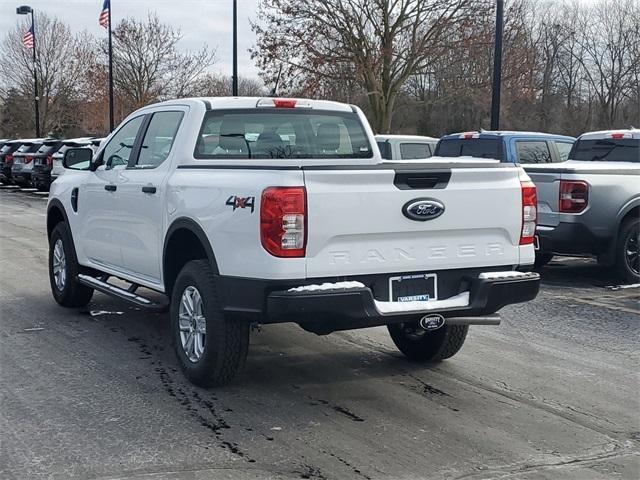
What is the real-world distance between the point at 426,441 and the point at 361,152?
284 cm

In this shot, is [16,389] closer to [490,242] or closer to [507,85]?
[490,242]

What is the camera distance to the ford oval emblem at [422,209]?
5.02m

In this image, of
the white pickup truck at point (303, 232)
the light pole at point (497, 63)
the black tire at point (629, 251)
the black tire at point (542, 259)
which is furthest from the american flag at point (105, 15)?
the white pickup truck at point (303, 232)

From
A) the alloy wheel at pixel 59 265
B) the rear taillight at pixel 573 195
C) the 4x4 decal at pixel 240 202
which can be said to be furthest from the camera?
the rear taillight at pixel 573 195

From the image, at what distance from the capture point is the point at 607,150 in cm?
1145

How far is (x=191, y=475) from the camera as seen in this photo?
13.5 ft

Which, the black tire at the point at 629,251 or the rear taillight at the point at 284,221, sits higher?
the rear taillight at the point at 284,221

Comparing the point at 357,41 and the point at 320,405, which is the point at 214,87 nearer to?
the point at 357,41

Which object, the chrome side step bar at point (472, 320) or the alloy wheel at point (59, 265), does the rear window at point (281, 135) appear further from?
the alloy wheel at point (59, 265)

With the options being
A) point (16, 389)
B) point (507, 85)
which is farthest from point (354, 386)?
point (507, 85)

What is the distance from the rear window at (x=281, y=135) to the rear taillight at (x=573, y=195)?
11.9ft

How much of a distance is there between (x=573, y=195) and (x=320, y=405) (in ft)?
17.8

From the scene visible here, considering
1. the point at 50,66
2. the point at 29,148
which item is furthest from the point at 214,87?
the point at 29,148

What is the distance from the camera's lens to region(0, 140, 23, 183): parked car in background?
2948 centimetres
